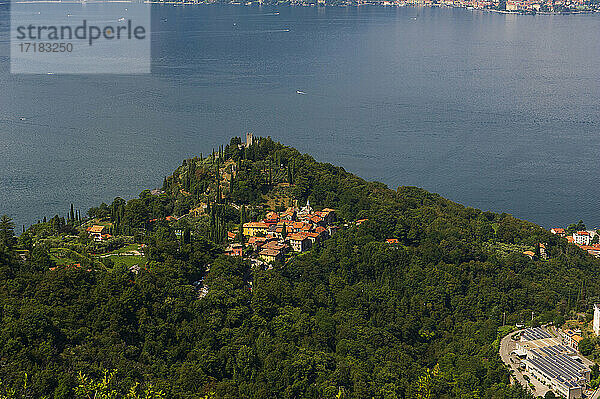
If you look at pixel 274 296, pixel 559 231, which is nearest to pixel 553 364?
pixel 274 296

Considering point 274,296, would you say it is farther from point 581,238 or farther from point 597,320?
point 581,238

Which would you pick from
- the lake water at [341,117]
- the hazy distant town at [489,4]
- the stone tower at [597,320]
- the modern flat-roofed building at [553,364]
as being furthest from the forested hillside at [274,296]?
the hazy distant town at [489,4]

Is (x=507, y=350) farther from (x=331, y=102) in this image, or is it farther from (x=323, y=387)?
(x=331, y=102)

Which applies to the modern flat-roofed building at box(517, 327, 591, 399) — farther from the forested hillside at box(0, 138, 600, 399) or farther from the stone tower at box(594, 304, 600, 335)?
the stone tower at box(594, 304, 600, 335)

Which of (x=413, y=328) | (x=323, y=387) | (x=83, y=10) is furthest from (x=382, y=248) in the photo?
(x=83, y=10)

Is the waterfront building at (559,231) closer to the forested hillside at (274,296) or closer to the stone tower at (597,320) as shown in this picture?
the forested hillside at (274,296)
